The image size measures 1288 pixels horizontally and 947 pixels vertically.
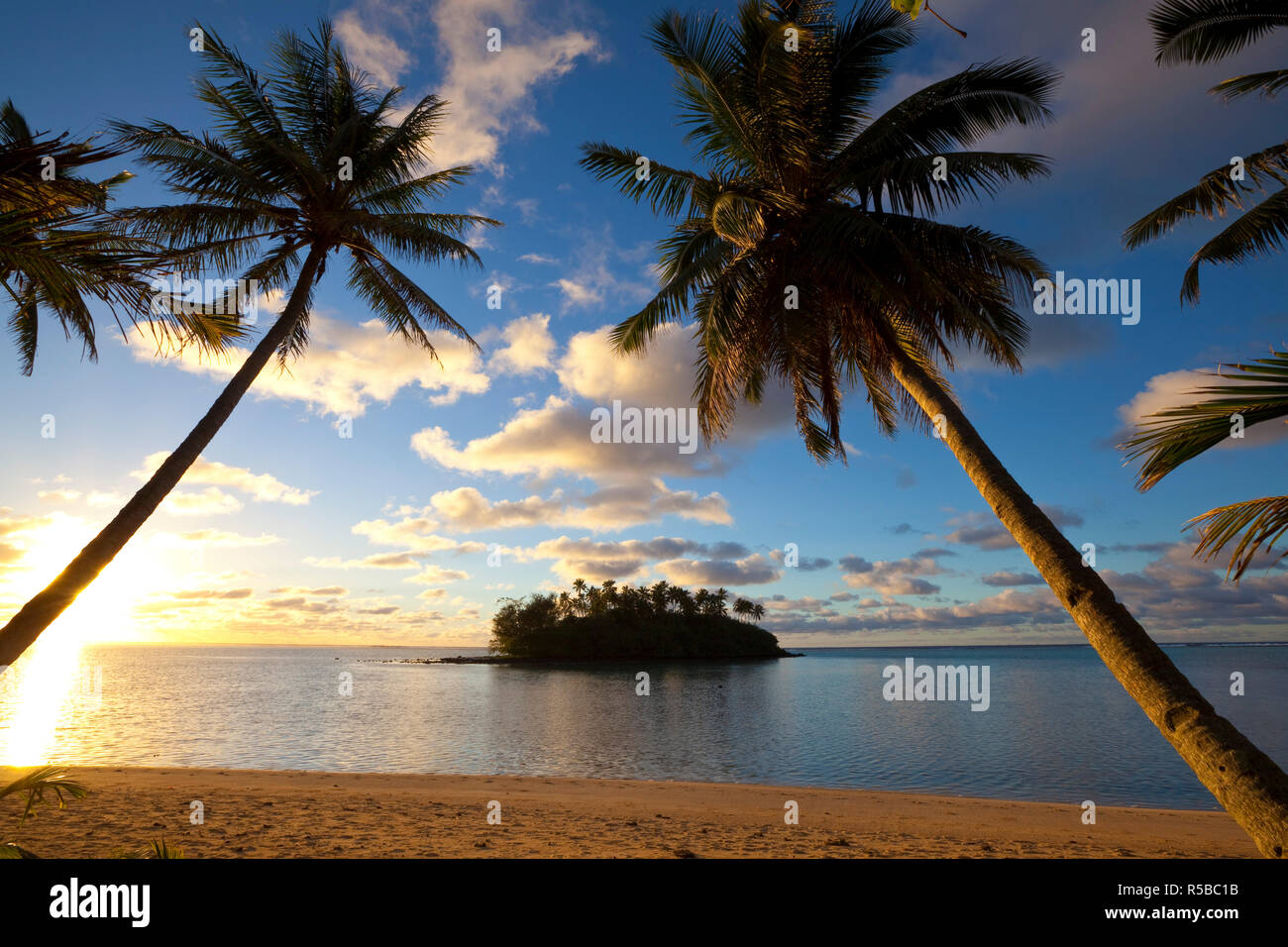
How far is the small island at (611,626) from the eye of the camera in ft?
362

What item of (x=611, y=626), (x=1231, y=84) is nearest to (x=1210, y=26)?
(x=1231, y=84)

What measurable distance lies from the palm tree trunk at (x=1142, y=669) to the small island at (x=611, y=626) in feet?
349

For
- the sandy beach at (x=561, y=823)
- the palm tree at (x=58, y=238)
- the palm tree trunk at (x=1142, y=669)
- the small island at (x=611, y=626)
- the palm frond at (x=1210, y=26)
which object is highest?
the palm frond at (x=1210, y=26)

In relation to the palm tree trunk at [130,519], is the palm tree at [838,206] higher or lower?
higher

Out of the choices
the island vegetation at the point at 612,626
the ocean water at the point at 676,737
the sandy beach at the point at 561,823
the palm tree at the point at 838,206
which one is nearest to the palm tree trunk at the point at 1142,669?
the palm tree at the point at 838,206

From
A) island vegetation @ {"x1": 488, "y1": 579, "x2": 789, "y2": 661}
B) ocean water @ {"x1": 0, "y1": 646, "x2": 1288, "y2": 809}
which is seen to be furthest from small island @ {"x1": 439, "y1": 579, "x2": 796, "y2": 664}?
ocean water @ {"x1": 0, "y1": 646, "x2": 1288, "y2": 809}

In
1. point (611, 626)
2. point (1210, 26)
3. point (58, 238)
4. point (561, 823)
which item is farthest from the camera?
point (611, 626)

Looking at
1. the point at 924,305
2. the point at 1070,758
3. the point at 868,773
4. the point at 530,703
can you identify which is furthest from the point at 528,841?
the point at 530,703

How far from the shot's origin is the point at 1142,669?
5273 mm

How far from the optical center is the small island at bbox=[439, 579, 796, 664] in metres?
110

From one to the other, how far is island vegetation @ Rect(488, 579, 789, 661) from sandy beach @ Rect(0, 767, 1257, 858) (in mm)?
95930

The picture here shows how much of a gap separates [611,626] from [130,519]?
347ft

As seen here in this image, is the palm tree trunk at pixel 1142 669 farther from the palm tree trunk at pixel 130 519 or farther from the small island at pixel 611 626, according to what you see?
the small island at pixel 611 626

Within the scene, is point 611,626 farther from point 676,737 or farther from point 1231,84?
point 1231,84
